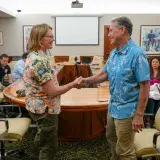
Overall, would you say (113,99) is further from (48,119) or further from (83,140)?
(83,140)

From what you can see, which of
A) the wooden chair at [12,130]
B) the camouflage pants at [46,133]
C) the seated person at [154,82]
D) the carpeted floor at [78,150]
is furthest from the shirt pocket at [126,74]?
the seated person at [154,82]

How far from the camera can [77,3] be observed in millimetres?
6719

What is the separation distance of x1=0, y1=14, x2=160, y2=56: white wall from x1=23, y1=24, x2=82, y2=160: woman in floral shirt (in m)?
6.66

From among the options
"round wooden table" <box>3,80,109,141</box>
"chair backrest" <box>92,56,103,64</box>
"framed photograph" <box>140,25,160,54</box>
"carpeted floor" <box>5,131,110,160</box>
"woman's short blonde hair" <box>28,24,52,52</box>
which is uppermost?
"framed photograph" <box>140,25,160,54</box>

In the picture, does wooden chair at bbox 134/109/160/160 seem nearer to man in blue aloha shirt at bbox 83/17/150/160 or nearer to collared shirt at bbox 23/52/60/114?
man in blue aloha shirt at bbox 83/17/150/160

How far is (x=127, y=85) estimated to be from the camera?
1689 mm

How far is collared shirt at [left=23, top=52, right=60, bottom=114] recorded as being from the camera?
1785 mm

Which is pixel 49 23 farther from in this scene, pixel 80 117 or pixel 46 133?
pixel 46 133

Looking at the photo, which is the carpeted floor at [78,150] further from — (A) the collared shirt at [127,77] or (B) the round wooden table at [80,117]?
(A) the collared shirt at [127,77]

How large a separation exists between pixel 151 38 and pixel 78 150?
6487mm

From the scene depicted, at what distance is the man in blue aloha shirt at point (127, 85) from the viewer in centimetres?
163

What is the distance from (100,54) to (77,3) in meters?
2.34

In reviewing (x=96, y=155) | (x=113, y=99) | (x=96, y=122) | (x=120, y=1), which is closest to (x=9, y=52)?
(x=120, y=1)

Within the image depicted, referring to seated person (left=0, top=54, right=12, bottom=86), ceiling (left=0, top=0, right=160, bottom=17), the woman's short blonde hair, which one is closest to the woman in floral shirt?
the woman's short blonde hair
